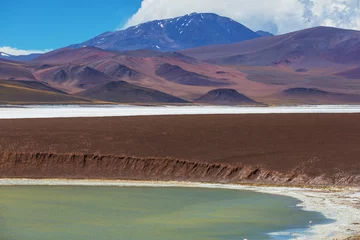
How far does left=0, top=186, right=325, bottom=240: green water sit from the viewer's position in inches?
878

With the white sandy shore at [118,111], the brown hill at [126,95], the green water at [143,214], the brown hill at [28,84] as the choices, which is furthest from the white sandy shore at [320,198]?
the brown hill at [126,95]

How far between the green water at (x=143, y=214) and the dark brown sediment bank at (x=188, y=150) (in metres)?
4.46

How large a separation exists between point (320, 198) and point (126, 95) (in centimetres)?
16449

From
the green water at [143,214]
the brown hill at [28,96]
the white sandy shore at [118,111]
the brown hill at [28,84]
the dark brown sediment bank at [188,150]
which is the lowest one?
the green water at [143,214]

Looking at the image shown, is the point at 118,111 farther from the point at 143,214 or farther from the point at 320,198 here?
the point at 143,214

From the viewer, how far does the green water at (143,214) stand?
22297 millimetres

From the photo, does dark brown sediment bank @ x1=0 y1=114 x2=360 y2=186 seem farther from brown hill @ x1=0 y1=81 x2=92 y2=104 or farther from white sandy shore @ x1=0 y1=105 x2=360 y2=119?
brown hill @ x1=0 y1=81 x2=92 y2=104

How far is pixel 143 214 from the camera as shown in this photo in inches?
1031

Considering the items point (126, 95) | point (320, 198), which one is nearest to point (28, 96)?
point (126, 95)

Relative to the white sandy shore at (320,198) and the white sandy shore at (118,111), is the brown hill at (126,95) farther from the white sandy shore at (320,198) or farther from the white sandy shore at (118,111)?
the white sandy shore at (320,198)

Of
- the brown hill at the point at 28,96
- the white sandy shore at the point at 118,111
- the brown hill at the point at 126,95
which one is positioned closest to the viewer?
the white sandy shore at the point at 118,111

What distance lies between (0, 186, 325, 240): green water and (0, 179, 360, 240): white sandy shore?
726mm

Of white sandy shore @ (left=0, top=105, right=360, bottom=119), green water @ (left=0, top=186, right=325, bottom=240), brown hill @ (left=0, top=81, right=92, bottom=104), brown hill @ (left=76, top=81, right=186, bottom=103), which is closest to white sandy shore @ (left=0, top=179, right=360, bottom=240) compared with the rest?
green water @ (left=0, top=186, right=325, bottom=240)

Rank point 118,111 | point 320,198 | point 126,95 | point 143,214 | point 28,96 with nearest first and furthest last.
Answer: point 143,214 < point 320,198 < point 118,111 < point 28,96 < point 126,95
